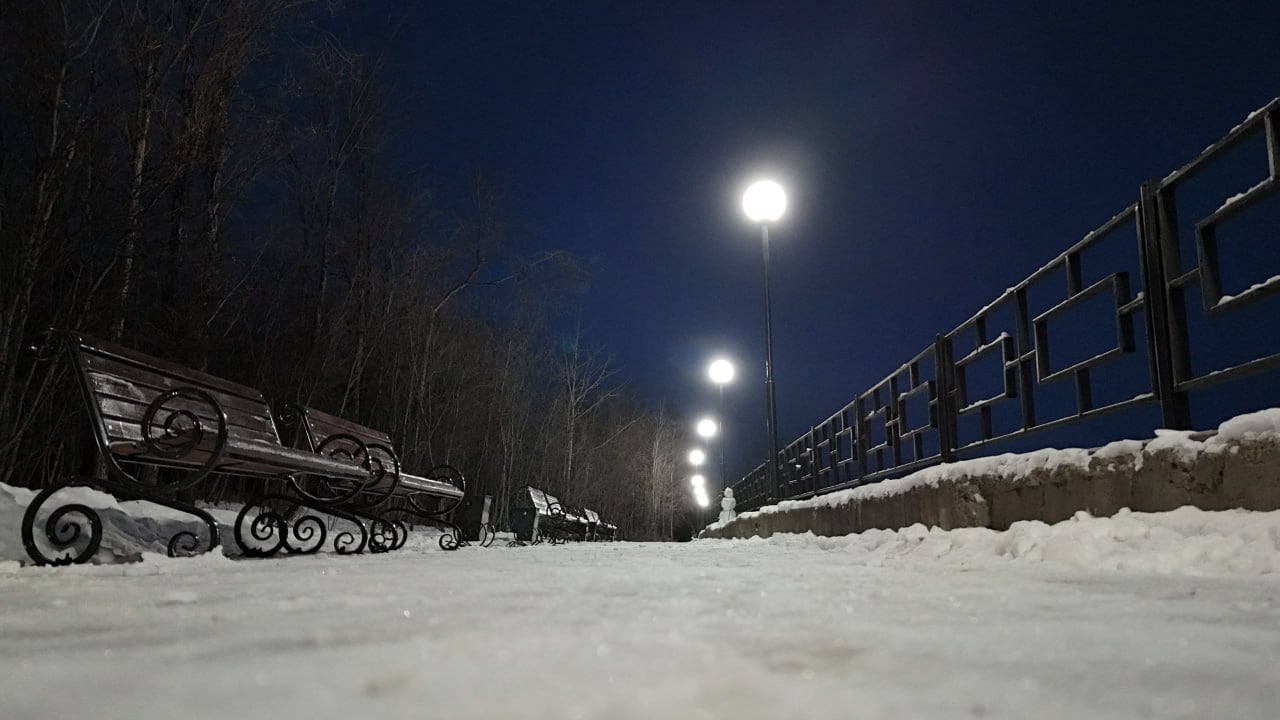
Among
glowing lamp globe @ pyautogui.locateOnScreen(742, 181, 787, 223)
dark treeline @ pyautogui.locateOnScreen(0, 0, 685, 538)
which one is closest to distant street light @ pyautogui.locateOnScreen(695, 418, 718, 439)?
dark treeline @ pyautogui.locateOnScreen(0, 0, 685, 538)

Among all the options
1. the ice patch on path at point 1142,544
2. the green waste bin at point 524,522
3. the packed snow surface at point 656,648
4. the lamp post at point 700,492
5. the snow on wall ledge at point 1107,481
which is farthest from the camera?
the lamp post at point 700,492

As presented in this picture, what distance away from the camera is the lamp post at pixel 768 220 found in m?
13.1

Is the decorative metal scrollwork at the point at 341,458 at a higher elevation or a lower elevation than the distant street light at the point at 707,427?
lower

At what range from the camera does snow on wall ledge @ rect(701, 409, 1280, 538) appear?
2.61 metres

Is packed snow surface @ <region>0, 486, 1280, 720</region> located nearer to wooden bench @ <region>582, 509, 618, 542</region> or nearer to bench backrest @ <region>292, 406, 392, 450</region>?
bench backrest @ <region>292, 406, 392, 450</region>

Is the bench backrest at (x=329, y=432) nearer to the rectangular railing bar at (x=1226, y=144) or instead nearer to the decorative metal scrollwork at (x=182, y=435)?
the decorative metal scrollwork at (x=182, y=435)

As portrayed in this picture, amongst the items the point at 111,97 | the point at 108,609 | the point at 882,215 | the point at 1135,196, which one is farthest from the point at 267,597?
the point at 882,215

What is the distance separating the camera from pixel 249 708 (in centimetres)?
84

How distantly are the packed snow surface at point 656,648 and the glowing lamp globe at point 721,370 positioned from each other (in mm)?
22208

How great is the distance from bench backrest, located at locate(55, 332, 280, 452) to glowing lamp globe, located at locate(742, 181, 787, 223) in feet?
32.0

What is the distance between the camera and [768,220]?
43.3ft

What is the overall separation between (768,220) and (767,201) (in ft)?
1.07

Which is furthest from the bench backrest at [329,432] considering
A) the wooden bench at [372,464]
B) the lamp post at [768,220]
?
the lamp post at [768,220]

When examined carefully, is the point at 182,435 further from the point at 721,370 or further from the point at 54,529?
the point at 721,370
